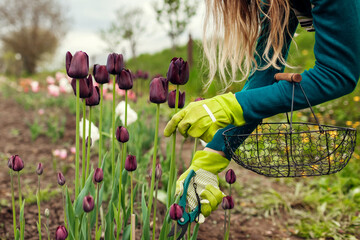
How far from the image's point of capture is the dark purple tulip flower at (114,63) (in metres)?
1.16

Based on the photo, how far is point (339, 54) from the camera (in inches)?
40.8

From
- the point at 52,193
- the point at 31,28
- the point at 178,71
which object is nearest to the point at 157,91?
the point at 178,71

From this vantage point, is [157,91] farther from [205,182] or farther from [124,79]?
[205,182]

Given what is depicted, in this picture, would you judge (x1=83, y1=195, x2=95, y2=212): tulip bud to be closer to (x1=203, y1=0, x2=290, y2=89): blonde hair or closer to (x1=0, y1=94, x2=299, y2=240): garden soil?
(x1=203, y1=0, x2=290, y2=89): blonde hair

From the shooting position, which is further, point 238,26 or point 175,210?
point 238,26

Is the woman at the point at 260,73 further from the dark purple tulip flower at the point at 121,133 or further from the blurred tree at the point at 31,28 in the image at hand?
the blurred tree at the point at 31,28

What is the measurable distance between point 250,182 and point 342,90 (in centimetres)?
185

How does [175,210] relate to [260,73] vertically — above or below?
below

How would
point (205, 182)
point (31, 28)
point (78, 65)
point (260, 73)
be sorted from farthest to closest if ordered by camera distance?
point (31, 28), point (260, 73), point (205, 182), point (78, 65)

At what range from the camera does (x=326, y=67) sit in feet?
3.49

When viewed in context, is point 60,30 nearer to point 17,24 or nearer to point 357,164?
point 17,24

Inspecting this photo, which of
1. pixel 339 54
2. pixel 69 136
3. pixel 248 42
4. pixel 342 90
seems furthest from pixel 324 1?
pixel 69 136

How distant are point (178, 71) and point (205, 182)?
445mm

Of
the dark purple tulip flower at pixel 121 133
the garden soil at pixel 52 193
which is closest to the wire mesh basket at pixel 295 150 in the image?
the dark purple tulip flower at pixel 121 133
